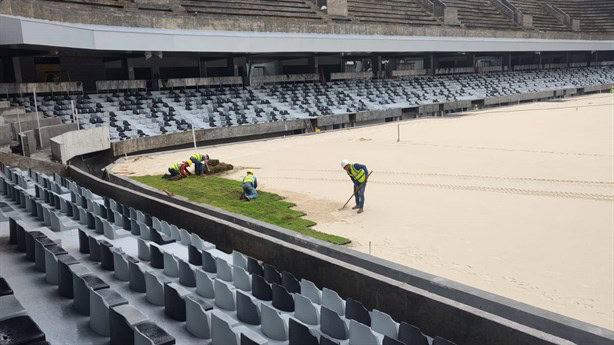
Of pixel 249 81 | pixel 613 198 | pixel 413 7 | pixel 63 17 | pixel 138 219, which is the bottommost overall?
pixel 613 198

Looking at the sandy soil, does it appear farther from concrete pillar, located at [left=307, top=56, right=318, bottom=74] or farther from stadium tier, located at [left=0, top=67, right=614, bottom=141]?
concrete pillar, located at [left=307, top=56, right=318, bottom=74]

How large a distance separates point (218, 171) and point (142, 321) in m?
13.1

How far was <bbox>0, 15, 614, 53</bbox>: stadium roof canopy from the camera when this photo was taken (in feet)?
66.7

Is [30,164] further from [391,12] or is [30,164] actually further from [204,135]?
[391,12]

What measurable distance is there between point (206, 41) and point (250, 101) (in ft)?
16.0

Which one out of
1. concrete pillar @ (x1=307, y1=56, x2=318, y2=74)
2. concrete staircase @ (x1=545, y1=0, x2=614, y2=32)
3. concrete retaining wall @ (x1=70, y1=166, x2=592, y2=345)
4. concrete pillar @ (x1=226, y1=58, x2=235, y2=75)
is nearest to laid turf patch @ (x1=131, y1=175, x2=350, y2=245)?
concrete retaining wall @ (x1=70, y1=166, x2=592, y2=345)

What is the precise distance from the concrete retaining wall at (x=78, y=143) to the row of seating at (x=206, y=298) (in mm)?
9322

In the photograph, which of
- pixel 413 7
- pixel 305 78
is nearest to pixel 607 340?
pixel 305 78

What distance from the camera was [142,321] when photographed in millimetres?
4504

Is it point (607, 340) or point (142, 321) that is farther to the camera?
point (607, 340)

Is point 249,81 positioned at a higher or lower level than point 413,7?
lower

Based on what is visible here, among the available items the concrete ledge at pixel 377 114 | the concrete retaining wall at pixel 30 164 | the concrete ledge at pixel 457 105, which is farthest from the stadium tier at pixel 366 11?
the concrete retaining wall at pixel 30 164

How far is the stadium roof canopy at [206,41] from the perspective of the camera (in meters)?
20.3

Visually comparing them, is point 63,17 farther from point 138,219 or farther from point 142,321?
point 142,321
